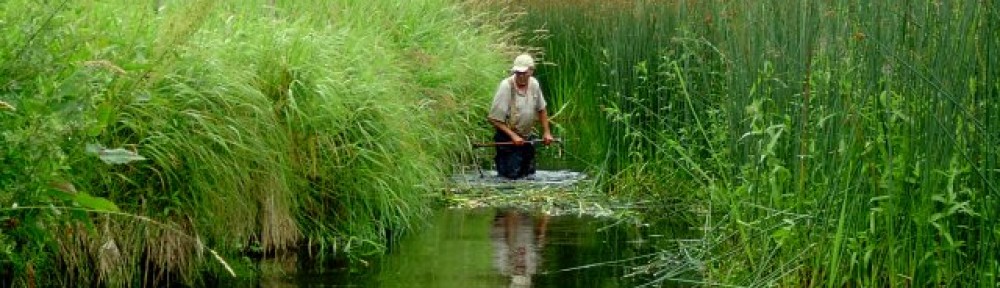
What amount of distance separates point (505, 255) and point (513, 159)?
3935 millimetres

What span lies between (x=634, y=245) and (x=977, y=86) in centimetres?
379

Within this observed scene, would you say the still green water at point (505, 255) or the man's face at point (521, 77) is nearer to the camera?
the still green water at point (505, 255)

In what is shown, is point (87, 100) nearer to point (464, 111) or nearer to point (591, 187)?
point (591, 187)

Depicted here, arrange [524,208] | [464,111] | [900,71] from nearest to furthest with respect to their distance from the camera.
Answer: [900,71] < [524,208] < [464,111]

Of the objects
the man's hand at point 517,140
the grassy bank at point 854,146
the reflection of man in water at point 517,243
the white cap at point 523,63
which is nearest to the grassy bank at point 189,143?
the reflection of man in water at point 517,243

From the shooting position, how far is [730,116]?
26.7 feet

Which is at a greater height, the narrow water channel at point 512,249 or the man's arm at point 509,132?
the man's arm at point 509,132

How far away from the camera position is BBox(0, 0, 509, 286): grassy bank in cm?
612

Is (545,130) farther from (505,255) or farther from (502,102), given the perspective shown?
(505,255)

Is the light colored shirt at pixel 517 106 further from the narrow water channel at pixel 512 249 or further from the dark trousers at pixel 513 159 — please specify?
the narrow water channel at pixel 512 249

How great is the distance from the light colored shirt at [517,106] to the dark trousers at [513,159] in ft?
0.48

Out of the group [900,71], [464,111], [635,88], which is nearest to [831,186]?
[900,71]

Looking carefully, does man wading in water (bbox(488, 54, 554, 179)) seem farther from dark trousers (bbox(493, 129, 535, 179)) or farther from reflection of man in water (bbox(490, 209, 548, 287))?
reflection of man in water (bbox(490, 209, 548, 287))

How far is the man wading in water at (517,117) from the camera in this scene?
42.5 feet
